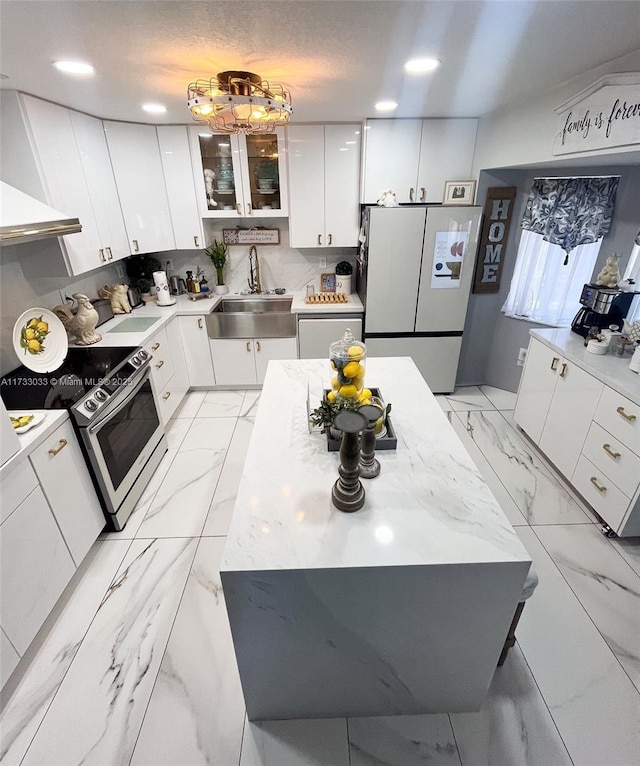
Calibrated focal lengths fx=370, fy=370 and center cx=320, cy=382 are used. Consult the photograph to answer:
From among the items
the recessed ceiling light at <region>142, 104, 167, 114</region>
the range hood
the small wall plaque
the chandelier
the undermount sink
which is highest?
the recessed ceiling light at <region>142, 104, 167, 114</region>

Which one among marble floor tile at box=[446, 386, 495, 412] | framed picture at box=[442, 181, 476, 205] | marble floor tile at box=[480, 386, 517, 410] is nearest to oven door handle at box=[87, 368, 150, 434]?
marble floor tile at box=[446, 386, 495, 412]

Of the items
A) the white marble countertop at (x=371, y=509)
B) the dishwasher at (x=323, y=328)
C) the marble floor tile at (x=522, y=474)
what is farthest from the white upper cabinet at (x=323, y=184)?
the white marble countertop at (x=371, y=509)

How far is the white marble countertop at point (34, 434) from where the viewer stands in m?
1.50

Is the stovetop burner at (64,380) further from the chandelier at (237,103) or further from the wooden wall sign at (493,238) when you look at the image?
the wooden wall sign at (493,238)

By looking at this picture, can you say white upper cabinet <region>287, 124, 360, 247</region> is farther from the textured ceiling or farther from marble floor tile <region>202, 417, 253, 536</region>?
marble floor tile <region>202, 417, 253, 536</region>

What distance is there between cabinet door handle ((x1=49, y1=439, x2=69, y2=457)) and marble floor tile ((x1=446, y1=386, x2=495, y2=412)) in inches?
118

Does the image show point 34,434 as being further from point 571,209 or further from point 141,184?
point 571,209

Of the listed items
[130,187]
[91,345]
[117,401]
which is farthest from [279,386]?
[130,187]

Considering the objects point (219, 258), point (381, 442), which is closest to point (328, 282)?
point (219, 258)

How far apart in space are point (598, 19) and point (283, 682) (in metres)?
2.59

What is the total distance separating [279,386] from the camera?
2.03m

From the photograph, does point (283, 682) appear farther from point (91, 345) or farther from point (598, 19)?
point (598, 19)

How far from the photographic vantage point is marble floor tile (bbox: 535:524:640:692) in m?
1.68

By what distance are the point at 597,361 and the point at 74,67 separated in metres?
3.21
